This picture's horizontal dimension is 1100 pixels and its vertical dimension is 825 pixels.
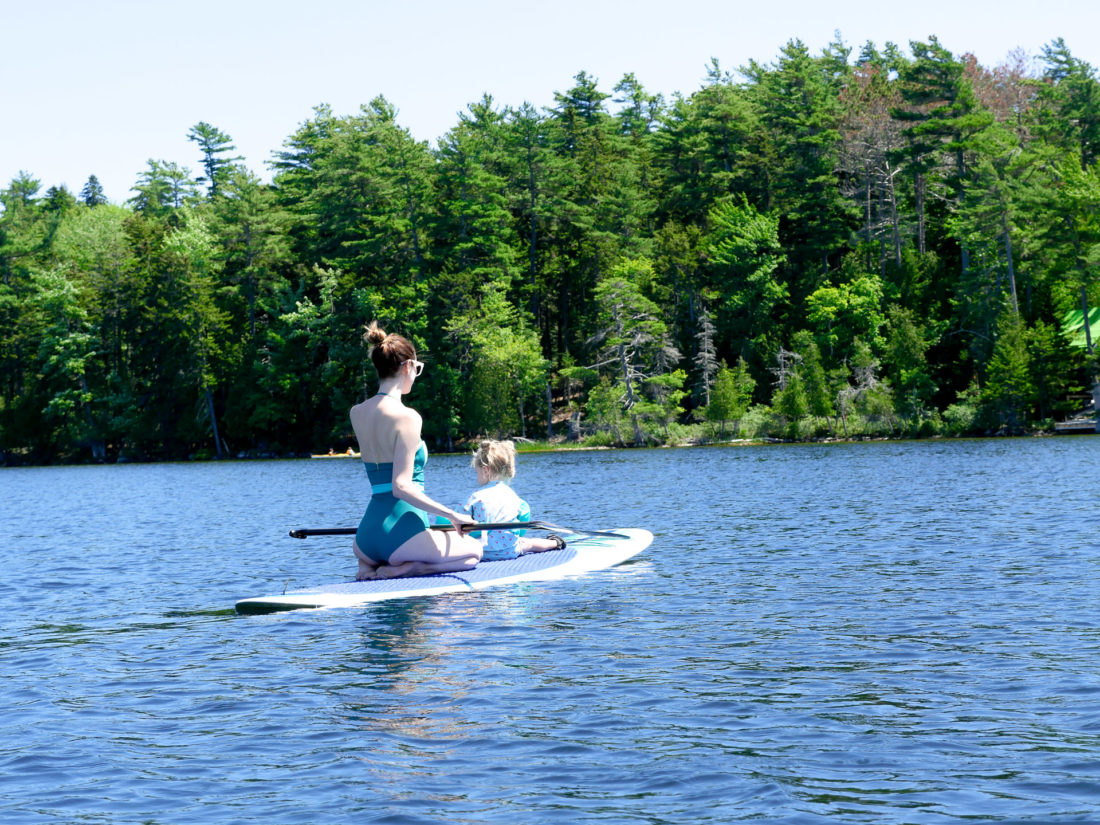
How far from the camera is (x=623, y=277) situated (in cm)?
6706

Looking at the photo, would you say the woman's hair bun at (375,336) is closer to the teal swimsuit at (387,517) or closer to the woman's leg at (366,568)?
the teal swimsuit at (387,517)

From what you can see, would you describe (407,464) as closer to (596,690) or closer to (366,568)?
(366,568)

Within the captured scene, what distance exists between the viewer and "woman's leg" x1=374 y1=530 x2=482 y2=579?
38.7ft

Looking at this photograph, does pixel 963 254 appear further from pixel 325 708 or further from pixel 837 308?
pixel 325 708

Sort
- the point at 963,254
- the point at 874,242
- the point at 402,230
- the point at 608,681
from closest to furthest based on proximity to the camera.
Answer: the point at 608,681 → the point at 963,254 → the point at 874,242 → the point at 402,230

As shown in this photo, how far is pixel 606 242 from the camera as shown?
231 feet

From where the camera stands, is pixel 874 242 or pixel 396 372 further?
pixel 874 242

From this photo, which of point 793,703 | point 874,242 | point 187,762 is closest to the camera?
point 187,762

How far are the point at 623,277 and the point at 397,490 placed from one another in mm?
57104

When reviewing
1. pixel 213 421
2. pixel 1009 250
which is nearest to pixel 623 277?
pixel 1009 250

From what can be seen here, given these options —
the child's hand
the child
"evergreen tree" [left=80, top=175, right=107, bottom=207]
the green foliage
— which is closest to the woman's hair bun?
the child's hand

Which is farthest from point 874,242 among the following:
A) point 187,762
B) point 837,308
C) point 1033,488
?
point 187,762

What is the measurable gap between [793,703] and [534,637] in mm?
2967

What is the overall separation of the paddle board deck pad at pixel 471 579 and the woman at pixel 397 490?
0.22 meters
